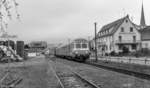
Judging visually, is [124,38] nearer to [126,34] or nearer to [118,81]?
[126,34]

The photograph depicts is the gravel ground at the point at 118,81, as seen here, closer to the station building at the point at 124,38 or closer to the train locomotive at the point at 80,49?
the train locomotive at the point at 80,49

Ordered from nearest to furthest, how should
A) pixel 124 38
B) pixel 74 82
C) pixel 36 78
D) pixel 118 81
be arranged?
pixel 74 82
pixel 118 81
pixel 36 78
pixel 124 38

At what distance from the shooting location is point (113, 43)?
57.3 m

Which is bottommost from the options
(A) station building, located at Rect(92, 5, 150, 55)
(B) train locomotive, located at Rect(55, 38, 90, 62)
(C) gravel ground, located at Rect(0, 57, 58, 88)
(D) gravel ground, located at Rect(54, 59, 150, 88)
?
(C) gravel ground, located at Rect(0, 57, 58, 88)

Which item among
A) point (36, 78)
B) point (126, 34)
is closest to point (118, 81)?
point (36, 78)

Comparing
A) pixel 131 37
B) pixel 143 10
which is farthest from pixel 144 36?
pixel 143 10

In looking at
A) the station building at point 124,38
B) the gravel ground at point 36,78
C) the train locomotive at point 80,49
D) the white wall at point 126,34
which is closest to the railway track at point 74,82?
the gravel ground at point 36,78

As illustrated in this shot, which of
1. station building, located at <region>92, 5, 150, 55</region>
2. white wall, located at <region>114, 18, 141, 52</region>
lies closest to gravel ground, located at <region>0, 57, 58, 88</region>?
station building, located at <region>92, 5, 150, 55</region>

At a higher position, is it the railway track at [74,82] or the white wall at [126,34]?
the white wall at [126,34]

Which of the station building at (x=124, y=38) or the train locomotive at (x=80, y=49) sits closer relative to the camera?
the train locomotive at (x=80, y=49)

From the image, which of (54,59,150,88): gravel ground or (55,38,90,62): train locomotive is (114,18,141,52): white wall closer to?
(55,38,90,62): train locomotive

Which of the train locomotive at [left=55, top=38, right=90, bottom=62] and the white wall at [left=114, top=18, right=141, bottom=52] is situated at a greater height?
the white wall at [left=114, top=18, right=141, bottom=52]

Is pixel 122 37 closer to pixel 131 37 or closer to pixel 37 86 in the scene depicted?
pixel 131 37

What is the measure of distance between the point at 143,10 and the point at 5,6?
116 m
